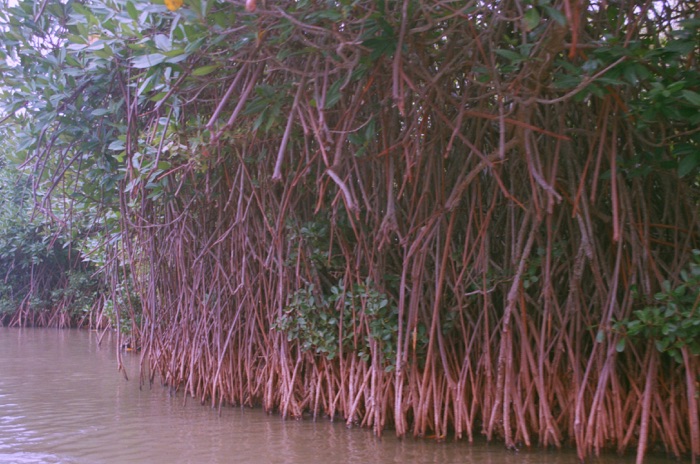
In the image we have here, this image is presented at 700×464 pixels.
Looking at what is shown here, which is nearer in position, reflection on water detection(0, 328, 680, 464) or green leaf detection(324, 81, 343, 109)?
green leaf detection(324, 81, 343, 109)

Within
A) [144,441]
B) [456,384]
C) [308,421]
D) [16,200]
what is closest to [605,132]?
[456,384]

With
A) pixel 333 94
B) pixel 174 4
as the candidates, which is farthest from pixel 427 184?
pixel 174 4

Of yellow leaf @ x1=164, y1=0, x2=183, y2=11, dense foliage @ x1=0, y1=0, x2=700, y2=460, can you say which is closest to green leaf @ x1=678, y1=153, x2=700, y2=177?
dense foliage @ x1=0, y1=0, x2=700, y2=460

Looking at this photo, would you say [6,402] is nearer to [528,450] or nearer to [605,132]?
[528,450]

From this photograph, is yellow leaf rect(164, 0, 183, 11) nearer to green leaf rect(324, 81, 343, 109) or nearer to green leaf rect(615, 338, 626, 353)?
green leaf rect(324, 81, 343, 109)

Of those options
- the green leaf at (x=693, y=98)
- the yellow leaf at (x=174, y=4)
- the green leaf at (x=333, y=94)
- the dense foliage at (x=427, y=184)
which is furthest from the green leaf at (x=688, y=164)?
the yellow leaf at (x=174, y=4)

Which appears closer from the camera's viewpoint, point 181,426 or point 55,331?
point 181,426

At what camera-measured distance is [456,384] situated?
3.76m

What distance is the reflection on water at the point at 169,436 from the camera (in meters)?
3.55

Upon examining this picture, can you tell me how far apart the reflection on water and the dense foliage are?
15 centimetres

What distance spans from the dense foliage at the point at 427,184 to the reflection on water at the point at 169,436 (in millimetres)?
146

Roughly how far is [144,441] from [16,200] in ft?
30.2

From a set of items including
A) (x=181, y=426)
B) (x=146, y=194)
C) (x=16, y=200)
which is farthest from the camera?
(x=16, y=200)

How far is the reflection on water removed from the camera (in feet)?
11.7
